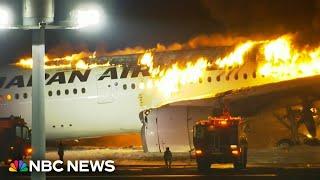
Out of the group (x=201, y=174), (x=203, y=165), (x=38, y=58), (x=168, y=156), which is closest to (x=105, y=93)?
(x=168, y=156)

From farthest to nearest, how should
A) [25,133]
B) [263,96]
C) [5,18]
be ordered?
[263,96]
[25,133]
[5,18]

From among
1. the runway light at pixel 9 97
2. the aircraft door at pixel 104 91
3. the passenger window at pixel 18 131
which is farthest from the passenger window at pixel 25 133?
the aircraft door at pixel 104 91

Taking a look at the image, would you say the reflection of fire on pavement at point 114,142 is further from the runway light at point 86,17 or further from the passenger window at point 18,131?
the runway light at point 86,17

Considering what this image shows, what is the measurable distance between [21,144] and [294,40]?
1408 cm

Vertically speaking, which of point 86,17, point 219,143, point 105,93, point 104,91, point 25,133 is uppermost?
point 86,17

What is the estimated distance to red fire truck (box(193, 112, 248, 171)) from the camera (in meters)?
21.0

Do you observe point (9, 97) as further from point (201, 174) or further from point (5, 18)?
point (5, 18)

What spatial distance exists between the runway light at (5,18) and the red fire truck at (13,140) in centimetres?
1534

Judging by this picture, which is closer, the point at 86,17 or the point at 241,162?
the point at 86,17

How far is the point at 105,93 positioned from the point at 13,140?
534 cm

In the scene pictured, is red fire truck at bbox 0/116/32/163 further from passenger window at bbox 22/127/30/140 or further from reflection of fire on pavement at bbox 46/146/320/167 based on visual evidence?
reflection of fire on pavement at bbox 46/146/320/167

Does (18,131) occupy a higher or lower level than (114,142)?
higher

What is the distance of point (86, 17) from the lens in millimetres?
9414

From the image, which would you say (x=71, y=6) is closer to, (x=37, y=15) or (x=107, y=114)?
(x=37, y=15)
